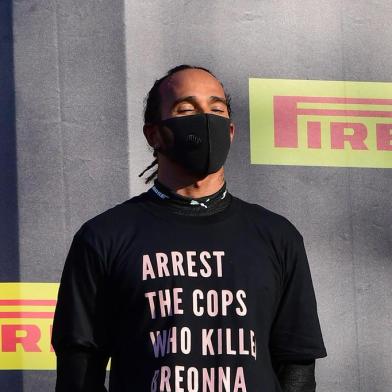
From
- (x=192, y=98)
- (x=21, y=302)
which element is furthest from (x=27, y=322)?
(x=192, y=98)

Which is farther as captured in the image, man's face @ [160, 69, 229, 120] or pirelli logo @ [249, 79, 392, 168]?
pirelli logo @ [249, 79, 392, 168]

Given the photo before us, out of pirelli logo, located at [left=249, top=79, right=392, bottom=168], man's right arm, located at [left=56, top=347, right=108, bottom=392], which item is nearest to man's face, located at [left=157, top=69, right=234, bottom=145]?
man's right arm, located at [left=56, top=347, right=108, bottom=392]

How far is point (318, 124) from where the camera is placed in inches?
137

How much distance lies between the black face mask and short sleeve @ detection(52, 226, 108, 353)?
10.4 inches

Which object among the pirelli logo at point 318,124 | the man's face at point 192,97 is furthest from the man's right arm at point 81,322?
the pirelli logo at point 318,124

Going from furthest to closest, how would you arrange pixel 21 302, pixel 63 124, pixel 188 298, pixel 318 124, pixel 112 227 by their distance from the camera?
pixel 318 124, pixel 63 124, pixel 21 302, pixel 112 227, pixel 188 298

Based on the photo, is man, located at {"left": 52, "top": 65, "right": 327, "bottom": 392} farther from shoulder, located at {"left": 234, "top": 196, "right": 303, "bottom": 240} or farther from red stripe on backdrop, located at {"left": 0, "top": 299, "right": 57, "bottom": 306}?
red stripe on backdrop, located at {"left": 0, "top": 299, "right": 57, "bottom": 306}

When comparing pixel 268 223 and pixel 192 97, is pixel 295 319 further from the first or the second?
pixel 192 97

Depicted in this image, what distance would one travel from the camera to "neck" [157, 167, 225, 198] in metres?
2.00

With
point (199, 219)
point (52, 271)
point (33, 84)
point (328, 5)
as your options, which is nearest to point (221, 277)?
point (199, 219)

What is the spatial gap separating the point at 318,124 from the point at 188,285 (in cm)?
173

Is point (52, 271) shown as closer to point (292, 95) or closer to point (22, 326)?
point (22, 326)

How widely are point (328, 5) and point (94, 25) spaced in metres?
0.90

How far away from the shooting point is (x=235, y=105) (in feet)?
11.4
